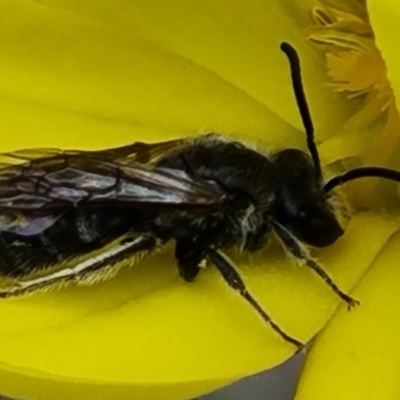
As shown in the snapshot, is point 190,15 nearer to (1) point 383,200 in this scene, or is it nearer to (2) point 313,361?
(1) point 383,200

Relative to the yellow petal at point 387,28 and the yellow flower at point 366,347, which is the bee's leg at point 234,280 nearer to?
the yellow flower at point 366,347

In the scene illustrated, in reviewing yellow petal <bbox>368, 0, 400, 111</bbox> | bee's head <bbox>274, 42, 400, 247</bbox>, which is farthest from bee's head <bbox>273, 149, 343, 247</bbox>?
yellow petal <bbox>368, 0, 400, 111</bbox>

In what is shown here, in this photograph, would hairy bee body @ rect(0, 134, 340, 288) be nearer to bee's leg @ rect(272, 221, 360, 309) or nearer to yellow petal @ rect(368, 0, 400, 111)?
bee's leg @ rect(272, 221, 360, 309)

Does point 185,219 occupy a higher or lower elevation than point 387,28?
lower

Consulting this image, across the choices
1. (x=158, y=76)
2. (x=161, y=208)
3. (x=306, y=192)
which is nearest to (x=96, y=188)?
(x=161, y=208)

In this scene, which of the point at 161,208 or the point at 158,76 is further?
the point at 158,76

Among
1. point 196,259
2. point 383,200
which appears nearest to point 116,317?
point 196,259

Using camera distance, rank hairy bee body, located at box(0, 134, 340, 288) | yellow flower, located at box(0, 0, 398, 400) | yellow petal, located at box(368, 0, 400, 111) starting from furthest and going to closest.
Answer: yellow flower, located at box(0, 0, 398, 400) → hairy bee body, located at box(0, 134, 340, 288) → yellow petal, located at box(368, 0, 400, 111)

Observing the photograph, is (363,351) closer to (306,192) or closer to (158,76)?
(306,192)
